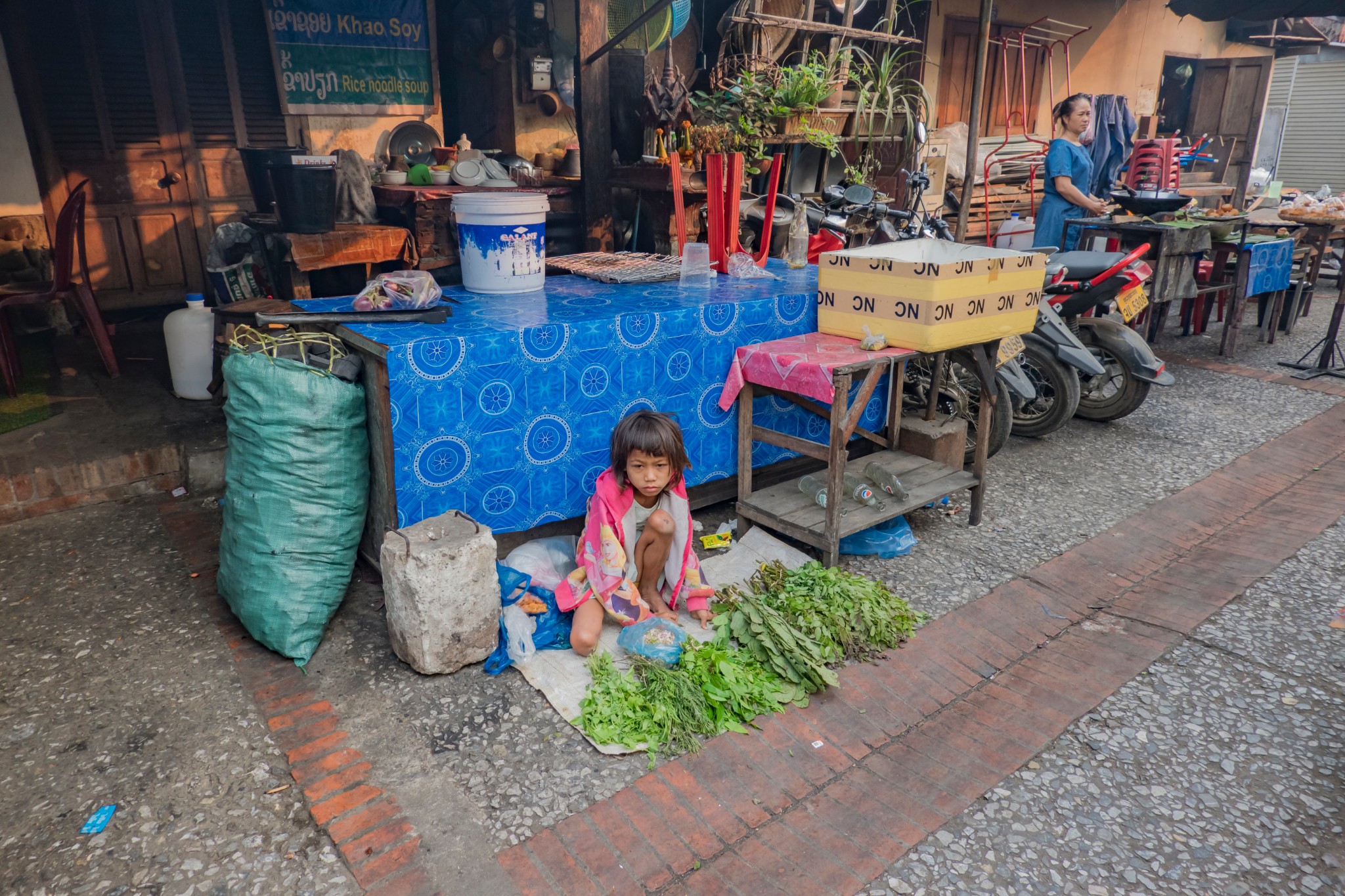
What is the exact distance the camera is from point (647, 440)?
3137 mm

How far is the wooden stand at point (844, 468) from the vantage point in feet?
11.6

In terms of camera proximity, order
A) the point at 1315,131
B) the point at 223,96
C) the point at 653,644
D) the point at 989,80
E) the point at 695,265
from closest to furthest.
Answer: the point at 653,644 < the point at 695,265 < the point at 223,96 < the point at 989,80 < the point at 1315,131

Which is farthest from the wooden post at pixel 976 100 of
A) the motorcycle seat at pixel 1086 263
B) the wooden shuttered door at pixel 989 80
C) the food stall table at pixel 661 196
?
the wooden shuttered door at pixel 989 80

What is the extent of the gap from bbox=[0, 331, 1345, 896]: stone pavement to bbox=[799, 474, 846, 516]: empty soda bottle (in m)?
0.48

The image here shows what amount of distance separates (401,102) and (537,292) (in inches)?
191

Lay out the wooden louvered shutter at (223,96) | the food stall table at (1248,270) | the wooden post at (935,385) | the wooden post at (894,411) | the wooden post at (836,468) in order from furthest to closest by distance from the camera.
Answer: the food stall table at (1248,270)
the wooden louvered shutter at (223,96)
the wooden post at (894,411)
the wooden post at (935,385)
the wooden post at (836,468)

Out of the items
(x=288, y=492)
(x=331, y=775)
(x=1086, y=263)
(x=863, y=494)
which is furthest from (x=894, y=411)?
(x=331, y=775)

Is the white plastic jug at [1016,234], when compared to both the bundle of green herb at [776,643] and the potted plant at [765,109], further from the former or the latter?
the bundle of green herb at [776,643]

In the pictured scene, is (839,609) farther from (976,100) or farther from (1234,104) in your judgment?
(1234,104)

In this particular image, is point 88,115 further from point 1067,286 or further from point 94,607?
point 1067,286

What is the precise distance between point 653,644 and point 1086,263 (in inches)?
168

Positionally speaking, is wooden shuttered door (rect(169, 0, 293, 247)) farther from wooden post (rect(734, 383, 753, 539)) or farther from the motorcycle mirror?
wooden post (rect(734, 383, 753, 539))

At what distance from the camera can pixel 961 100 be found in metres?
10.5

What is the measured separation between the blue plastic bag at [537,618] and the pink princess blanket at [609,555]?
2.4 inches
